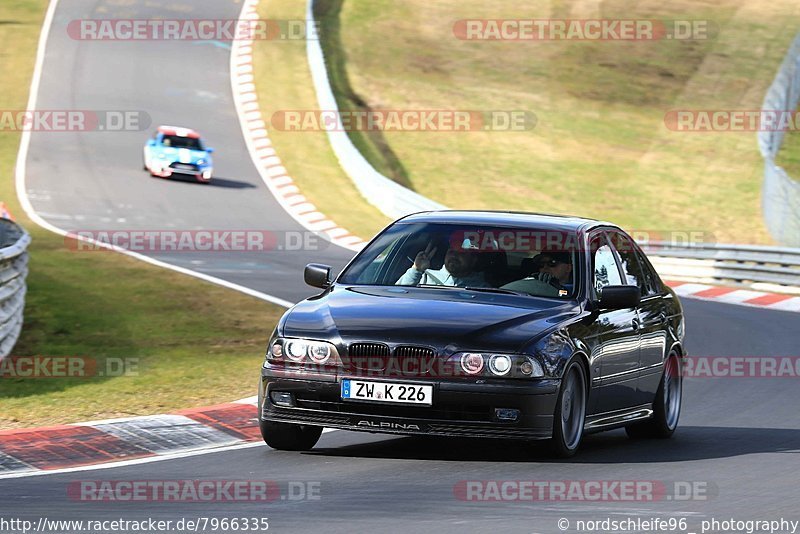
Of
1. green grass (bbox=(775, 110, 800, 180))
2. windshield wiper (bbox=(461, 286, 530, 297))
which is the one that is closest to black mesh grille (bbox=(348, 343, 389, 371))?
windshield wiper (bbox=(461, 286, 530, 297))

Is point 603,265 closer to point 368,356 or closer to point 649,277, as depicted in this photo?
point 649,277

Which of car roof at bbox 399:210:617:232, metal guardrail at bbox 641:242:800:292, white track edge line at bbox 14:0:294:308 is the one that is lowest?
metal guardrail at bbox 641:242:800:292

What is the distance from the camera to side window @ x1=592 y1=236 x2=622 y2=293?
33.6 ft

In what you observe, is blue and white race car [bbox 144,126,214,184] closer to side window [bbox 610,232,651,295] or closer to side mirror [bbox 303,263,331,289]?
side window [bbox 610,232,651,295]

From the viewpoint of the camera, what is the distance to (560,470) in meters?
8.99

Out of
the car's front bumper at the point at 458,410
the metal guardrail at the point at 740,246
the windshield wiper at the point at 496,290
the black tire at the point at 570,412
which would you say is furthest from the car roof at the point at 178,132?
the car's front bumper at the point at 458,410

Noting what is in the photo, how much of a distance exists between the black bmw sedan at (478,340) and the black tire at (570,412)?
0.04ft

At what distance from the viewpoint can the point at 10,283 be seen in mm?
14594

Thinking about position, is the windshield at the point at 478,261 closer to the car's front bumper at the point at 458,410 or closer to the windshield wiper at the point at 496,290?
the windshield wiper at the point at 496,290

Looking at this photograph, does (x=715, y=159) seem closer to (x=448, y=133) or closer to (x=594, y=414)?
(x=448, y=133)

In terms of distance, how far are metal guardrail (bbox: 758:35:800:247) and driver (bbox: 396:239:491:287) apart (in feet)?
60.6

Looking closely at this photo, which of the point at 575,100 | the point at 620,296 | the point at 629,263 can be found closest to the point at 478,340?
the point at 620,296

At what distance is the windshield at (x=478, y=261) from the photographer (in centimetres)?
991

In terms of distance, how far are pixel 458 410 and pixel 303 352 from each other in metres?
0.97
